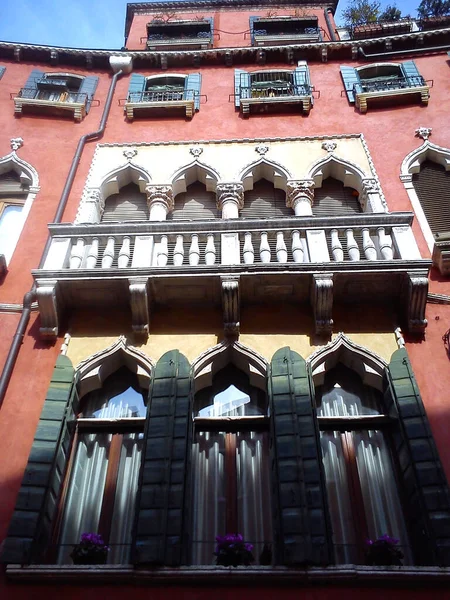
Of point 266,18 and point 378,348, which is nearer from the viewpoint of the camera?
point 378,348

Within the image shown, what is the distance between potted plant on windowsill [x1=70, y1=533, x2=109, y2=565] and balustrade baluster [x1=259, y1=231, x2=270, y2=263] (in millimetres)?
3823

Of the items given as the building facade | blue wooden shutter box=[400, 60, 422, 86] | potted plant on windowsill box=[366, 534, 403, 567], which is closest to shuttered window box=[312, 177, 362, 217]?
the building facade

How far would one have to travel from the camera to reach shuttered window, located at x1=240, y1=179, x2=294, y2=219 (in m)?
10.6

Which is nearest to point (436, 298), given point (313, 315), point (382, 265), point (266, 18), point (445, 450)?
point (382, 265)

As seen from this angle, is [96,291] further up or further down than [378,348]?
further up

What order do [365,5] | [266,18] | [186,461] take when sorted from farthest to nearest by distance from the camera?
[365,5] < [266,18] < [186,461]

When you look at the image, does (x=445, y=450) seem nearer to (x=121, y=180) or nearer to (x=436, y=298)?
(x=436, y=298)

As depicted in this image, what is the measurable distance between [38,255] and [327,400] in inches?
181

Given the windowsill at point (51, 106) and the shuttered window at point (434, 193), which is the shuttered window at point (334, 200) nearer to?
the shuttered window at point (434, 193)

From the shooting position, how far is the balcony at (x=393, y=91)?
12258 mm

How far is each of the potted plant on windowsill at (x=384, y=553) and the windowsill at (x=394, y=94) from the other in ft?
27.5

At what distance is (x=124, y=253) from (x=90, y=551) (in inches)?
148

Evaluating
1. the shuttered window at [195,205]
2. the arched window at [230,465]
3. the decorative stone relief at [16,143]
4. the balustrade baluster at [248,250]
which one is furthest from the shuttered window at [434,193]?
the decorative stone relief at [16,143]

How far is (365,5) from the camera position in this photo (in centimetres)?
1902
